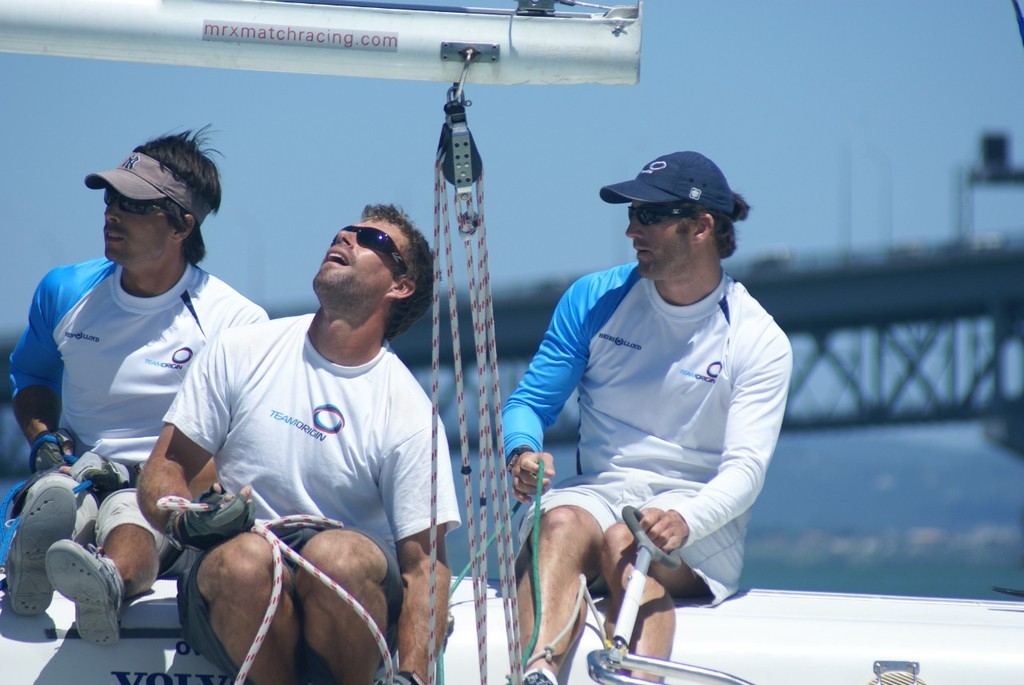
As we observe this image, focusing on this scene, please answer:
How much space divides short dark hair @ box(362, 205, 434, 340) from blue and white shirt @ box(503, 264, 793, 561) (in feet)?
1.63

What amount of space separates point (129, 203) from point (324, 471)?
46.7 inches

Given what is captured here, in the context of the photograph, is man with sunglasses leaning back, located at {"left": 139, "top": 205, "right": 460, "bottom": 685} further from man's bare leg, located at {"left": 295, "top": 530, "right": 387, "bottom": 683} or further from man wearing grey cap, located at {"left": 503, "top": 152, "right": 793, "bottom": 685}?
man wearing grey cap, located at {"left": 503, "top": 152, "right": 793, "bottom": 685}

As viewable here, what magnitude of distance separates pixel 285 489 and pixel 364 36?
128 centimetres

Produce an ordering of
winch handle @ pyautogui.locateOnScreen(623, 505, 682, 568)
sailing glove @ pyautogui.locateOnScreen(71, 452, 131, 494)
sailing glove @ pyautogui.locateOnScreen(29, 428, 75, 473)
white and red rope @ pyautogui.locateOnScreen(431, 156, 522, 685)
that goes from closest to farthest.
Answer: white and red rope @ pyautogui.locateOnScreen(431, 156, 522, 685)
winch handle @ pyautogui.locateOnScreen(623, 505, 682, 568)
sailing glove @ pyautogui.locateOnScreen(71, 452, 131, 494)
sailing glove @ pyautogui.locateOnScreen(29, 428, 75, 473)

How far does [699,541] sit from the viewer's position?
4098 millimetres

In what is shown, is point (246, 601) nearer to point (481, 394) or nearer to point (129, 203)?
point (481, 394)

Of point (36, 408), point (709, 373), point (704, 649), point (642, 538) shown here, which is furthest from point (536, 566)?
point (36, 408)

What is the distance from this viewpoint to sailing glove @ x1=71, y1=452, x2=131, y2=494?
395 cm

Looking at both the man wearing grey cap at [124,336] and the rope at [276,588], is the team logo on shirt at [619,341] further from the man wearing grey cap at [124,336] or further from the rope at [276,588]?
the rope at [276,588]

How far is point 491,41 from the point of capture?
3270 millimetres

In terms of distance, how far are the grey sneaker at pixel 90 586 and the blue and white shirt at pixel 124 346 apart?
27.7 inches

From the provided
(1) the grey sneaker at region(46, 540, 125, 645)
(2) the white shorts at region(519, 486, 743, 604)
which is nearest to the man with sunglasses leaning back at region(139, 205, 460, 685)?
(1) the grey sneaker at region(46, 540, 125, 645)

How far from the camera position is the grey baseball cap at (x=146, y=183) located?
4.20 metres

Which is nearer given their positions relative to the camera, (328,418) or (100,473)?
(328,418)
